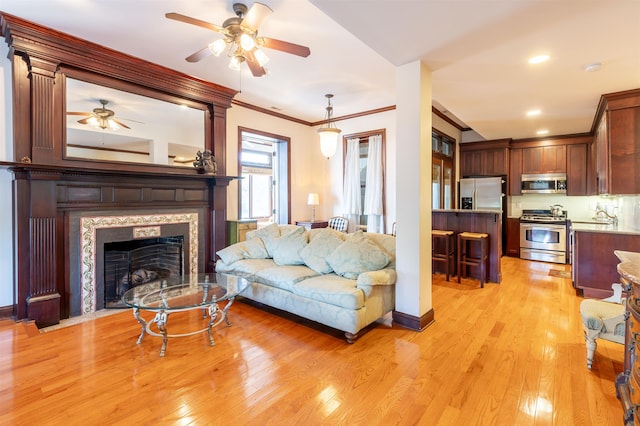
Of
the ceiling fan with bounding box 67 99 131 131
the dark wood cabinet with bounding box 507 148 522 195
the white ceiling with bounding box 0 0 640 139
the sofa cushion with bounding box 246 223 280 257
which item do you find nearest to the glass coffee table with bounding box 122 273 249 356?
the sofa cushion with bounding box 246 223 280 257

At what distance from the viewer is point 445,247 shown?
482 cm

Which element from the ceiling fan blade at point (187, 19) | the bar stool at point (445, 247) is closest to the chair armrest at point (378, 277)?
the bar stool at point (445, 247)

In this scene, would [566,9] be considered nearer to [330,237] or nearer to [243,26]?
[243,26]

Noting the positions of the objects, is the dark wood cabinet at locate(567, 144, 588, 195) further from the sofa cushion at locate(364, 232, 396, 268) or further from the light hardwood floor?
the sofa cushion at locate(364, 232, 396, 268)

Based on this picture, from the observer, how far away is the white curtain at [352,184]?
20.0 feet

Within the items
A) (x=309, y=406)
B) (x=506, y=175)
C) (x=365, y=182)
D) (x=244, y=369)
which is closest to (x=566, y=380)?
(x=309, y=406)

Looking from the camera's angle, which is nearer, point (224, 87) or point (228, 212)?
point (224, 87)

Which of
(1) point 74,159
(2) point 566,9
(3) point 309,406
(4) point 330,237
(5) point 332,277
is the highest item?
(2) point 566,9

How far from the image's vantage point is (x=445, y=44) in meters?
2.59

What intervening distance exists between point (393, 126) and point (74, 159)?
4.75 m

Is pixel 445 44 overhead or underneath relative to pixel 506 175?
overhead

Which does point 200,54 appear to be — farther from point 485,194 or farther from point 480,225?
point 485,194

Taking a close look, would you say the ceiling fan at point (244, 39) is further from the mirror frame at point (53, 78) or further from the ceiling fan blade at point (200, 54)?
the mirror frame at point (53, 78)

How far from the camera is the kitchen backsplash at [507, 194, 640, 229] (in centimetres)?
526
